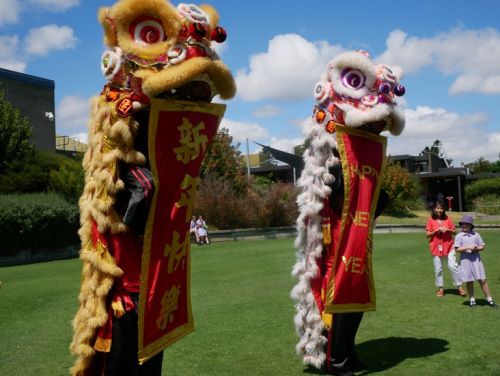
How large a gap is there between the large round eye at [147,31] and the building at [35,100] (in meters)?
31.5

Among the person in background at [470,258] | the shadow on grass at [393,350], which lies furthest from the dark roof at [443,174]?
the shadow on grass at [393,350]

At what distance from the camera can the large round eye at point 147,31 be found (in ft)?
11.7

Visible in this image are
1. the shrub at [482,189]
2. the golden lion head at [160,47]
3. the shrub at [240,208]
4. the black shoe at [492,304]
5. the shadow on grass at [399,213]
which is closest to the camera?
the golden lion head at [160,47]

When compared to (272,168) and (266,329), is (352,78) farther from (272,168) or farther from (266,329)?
(272,168)

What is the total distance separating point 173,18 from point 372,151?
2.53 m

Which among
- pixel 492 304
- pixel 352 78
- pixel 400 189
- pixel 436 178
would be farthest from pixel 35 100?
pixel 352 78

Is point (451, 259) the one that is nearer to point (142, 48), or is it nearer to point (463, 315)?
point (463, 315)

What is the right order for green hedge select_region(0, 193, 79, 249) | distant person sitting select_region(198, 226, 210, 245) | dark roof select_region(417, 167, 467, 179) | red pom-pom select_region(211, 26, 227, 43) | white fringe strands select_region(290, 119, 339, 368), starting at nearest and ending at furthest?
red pom-pom select_region(211, 26, 227, 43)
white fringe strands select_region(290, 119, 339, 368)
green hedge select_region(0, 193, 79, 249)
distant person sitting select_region(198, 226, 210, 245)
dark roof select_region(417, 167, 467, 179)

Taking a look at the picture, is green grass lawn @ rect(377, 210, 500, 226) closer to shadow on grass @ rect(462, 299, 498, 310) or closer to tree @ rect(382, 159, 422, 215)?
tree @ rect(382, 159, 422, 215)

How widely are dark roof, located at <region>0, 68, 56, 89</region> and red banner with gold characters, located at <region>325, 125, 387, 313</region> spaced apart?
3127 centimetres

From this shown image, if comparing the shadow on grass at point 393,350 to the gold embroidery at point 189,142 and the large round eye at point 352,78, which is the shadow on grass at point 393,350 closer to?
the large round eye at point 352,78

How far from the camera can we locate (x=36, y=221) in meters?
20.8

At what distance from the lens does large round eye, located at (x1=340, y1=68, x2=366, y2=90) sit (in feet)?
17.5

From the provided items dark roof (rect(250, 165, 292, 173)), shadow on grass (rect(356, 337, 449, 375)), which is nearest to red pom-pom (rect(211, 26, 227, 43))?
shadow on grass (rect(356, 337, 449, 375))
